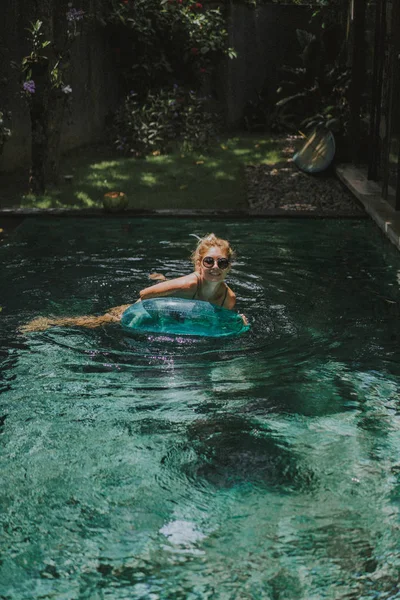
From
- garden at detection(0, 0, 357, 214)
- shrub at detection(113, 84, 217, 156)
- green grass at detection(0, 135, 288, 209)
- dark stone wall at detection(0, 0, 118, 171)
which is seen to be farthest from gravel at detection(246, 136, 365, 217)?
dark stone wall at detection(0, 0, 118, 171)

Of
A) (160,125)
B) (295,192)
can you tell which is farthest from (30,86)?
(160,125)

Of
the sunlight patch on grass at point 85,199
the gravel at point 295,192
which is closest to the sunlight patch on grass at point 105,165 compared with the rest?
the sunlight patch on grass at point 85,199

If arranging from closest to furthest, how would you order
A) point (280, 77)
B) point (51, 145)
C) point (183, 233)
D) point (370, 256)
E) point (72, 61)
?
point (370, 256) → point (183, 233) → point (51, 145) → point (72, 61) → point (280, 77)

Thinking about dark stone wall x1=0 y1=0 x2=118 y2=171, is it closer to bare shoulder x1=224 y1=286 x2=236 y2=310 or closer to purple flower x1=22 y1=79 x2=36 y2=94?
purple flower x1=22 y1=79 x2=36 y2=94

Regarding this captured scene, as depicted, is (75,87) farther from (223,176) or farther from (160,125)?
(223,176)

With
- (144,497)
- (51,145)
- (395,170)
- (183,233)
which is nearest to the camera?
(144,497)

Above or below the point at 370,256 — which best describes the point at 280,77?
above

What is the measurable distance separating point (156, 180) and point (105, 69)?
4.89 m

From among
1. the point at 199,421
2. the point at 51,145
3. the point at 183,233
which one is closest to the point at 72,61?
the point at 51,145

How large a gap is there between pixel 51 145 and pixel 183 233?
3085mm

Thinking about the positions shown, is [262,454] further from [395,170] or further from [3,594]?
[395,170]

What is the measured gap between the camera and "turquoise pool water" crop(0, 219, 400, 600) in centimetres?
331

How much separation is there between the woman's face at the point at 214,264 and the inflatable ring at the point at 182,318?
0.22 metres

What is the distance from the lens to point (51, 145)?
11875 millimetres
